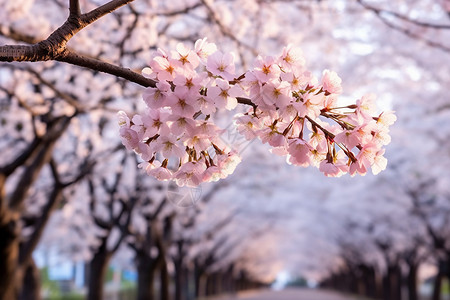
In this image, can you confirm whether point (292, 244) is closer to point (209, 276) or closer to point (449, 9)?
point (209, 276)

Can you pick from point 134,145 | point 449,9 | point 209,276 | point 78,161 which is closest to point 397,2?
point 449,9

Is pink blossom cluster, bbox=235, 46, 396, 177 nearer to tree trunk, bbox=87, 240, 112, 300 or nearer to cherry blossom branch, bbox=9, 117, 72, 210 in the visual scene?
cherry blossom branch, bbox=9, 117, 72, 210

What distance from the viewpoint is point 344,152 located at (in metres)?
2.16

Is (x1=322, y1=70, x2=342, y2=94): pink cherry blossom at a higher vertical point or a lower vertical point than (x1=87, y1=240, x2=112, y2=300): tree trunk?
higher

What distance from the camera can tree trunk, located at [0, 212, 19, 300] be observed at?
7172mm

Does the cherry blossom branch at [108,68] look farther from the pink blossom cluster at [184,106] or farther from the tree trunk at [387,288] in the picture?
the tree trunk at [387,288]

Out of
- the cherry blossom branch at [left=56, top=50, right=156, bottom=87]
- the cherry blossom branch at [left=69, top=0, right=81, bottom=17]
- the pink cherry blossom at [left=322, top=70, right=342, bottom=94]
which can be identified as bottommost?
the pink cherry blossom at [left=322, top=70, right=342, bottom=94]

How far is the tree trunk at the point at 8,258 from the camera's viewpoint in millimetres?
7172

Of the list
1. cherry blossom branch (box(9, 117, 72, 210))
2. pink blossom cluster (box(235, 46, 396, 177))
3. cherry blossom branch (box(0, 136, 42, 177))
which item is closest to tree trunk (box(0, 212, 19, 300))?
cherry blossom branch (box(9, 117, 72, 210))

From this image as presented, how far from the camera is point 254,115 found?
2080 mm

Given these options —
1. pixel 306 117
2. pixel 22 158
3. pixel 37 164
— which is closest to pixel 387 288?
pixel 37 164

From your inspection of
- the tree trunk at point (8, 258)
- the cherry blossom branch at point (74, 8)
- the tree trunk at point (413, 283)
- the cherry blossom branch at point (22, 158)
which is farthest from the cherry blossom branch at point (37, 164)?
the tree trunk at point (413, 283)

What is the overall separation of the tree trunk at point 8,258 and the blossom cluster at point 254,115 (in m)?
5.70

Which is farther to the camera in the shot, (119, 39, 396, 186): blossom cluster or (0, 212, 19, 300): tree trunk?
(0, 212, 19, 300): tree trunk
